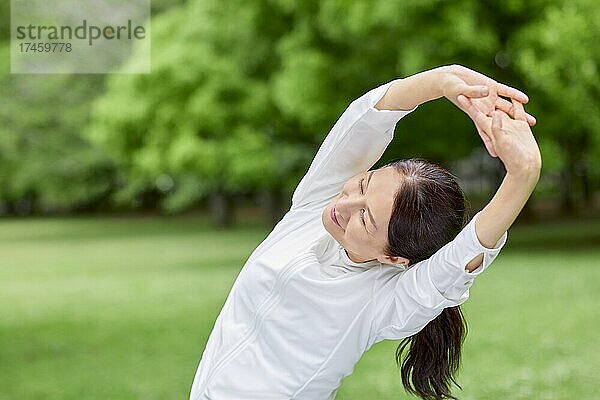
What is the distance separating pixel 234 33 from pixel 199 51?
301mm

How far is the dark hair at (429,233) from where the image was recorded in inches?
47.0

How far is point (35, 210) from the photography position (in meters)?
13.1

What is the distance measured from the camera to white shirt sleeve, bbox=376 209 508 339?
1.08m

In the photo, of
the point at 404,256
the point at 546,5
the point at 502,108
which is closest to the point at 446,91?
the point at 502,108

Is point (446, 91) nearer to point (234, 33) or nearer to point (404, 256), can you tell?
point (404, 256)

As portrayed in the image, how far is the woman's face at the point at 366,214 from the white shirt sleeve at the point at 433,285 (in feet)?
0.17

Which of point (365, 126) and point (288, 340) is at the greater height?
point (365, 126)

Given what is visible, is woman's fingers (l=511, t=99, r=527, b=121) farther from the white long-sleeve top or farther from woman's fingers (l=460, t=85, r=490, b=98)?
the white long-sleeve top

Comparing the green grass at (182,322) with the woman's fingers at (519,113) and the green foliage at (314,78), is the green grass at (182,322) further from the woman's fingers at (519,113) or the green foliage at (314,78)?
the woman's fingers at (519,113)

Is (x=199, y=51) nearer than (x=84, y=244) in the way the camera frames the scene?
Yes

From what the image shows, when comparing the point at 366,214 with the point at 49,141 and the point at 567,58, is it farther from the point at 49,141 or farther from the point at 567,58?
the point at 49,141


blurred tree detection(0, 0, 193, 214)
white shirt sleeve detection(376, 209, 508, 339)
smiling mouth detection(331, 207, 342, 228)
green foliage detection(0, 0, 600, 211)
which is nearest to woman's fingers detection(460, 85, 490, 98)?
white shirt sleeve detection(376, 209, 508, 339)

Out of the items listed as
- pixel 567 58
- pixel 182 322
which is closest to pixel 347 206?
pixel 182 322

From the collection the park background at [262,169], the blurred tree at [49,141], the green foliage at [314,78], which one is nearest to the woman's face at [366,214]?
the park background at [262,169]
